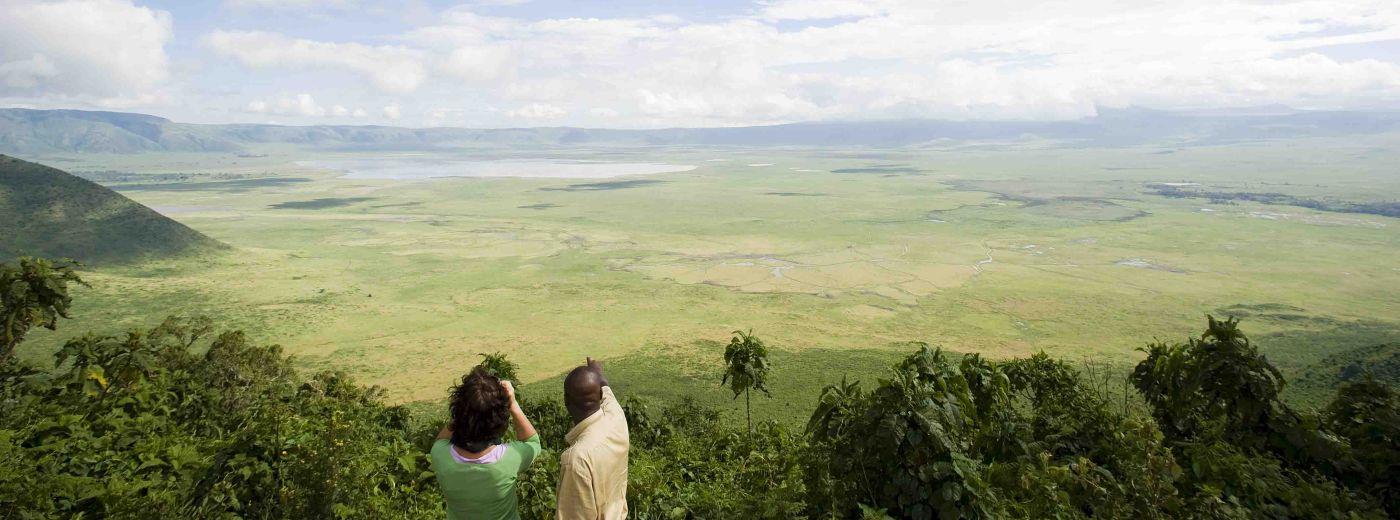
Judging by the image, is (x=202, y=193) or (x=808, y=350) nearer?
(x=808, y=350)

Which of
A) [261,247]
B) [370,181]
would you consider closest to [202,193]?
[370,181]

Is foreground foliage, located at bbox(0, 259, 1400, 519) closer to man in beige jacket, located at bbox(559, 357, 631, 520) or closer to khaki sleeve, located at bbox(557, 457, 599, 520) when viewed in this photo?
man in beige jacket, located at bbox(559, 357, 631, 520)

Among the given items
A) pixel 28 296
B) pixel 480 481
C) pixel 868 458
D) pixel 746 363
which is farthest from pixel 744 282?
pixel 480 481

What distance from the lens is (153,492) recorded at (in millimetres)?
5219

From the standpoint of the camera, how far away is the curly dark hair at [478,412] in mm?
3379

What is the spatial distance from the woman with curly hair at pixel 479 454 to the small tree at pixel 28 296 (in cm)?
657

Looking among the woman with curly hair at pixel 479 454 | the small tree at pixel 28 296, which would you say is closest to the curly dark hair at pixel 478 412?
the woman with curly hair at pixel 479 454

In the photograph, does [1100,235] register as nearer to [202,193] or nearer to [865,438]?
[865,438]

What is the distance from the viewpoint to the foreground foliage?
5297 mm

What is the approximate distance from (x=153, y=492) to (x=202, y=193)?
15096 centimetres

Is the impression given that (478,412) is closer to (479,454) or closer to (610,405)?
(479,454)

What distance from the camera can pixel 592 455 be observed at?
3348 millimetres

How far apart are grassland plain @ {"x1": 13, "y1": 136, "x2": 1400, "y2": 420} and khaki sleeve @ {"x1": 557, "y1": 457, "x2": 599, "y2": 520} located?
2023 cm

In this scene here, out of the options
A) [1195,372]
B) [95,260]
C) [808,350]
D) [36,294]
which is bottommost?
[808,350]
